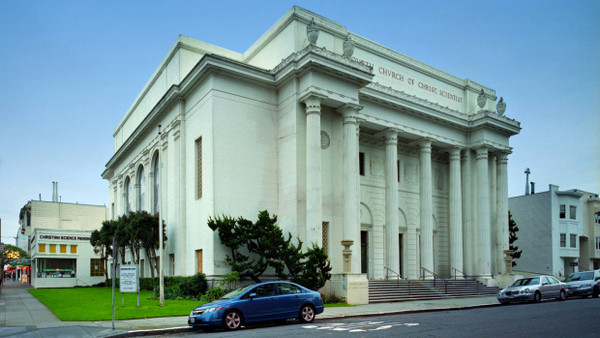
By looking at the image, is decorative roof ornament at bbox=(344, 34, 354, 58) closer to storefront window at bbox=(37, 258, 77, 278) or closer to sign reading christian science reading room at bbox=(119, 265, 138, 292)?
sign reading christian science reading room at bbox=(119, 265, 138, 292)

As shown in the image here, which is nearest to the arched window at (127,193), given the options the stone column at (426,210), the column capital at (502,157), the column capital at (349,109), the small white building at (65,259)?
the small white building at (65,259)

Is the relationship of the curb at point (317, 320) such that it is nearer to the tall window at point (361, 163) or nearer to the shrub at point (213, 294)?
the shrub at point (213, 294)

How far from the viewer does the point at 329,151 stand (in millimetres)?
29422

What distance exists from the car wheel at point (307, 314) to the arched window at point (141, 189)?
29.3 m

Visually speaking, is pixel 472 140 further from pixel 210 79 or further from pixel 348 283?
pixel 210 79

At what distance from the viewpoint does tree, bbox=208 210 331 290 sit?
81.8 ft

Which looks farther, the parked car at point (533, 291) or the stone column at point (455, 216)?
the stone column at point (455, 216)

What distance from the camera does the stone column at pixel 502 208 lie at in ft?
128

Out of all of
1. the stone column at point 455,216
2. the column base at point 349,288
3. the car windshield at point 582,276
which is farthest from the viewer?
the stone column at point 455,216

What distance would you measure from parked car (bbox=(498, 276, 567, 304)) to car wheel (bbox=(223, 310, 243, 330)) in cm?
1561

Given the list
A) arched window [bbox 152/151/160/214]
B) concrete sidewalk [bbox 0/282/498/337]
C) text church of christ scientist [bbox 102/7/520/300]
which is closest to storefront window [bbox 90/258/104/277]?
text church of christ scientist [bbox 102/7/520/300]

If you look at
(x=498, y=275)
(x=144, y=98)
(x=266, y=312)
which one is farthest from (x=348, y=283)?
(x=144, y=98)

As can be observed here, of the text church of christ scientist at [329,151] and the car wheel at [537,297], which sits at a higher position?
the text church of christ scientist at [329,151]

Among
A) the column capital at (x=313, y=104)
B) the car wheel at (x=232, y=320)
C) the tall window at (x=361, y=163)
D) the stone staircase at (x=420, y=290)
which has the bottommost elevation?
the stone staircase at (x=420, y=290)
